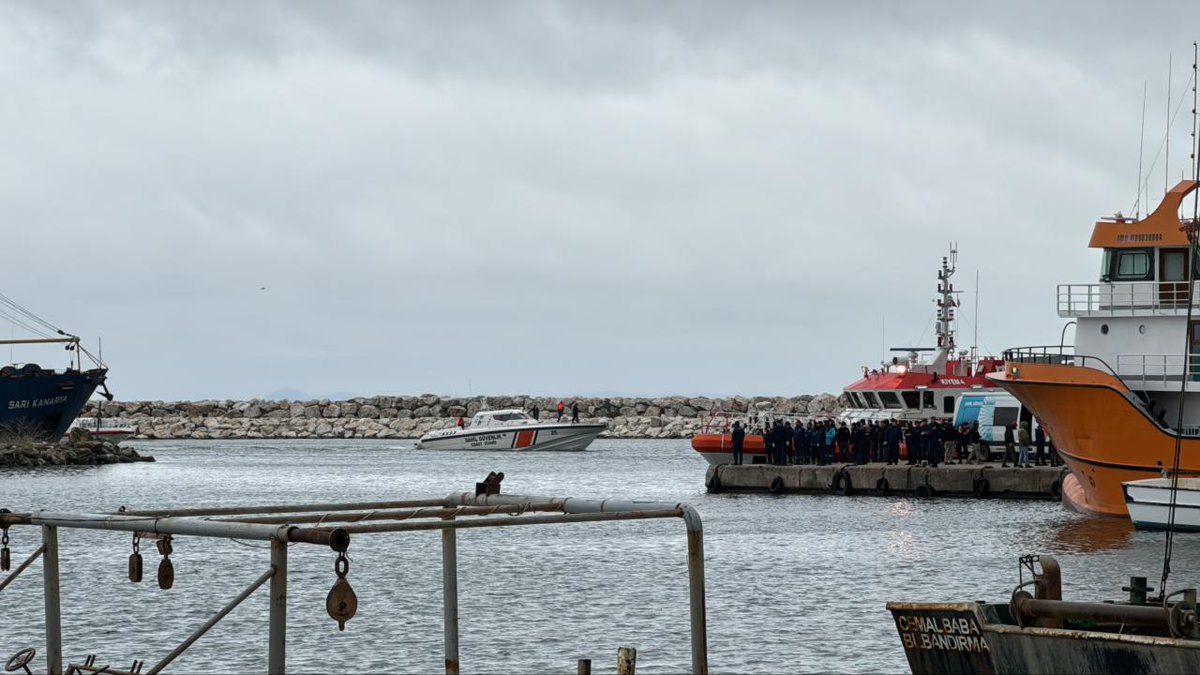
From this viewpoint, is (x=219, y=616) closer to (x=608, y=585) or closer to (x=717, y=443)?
(x=608, y=585)

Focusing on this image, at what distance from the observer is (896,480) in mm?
45938

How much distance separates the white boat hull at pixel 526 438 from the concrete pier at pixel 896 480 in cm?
3941

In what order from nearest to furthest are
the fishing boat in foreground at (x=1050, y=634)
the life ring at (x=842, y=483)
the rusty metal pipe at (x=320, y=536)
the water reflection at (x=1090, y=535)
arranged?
the rusty metal pipe at (x=320, y=536), the fishing boat in foreground at (x=1050, y=634), the water reflection at (x=1090, y=535), the life ring at (x=842, y=483)

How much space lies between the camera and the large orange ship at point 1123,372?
34.4m

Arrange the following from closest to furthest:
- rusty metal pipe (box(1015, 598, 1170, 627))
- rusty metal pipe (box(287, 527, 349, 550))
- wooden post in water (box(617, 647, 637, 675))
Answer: rusty metal pipe (box(287, 527, 349, 550)) → wooden post in water (box(617, 647, 637, 675)) → rusty metal pipe (box(1015, 598, 1170, 627))

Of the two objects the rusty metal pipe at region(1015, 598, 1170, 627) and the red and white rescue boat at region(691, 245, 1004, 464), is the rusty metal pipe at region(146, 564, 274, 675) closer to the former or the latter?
the rusty metal pipe at region(1015, 598, 1170, 627)

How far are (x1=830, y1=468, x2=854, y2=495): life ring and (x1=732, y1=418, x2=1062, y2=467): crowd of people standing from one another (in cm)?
158

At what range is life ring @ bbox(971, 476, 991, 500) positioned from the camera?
43969mm

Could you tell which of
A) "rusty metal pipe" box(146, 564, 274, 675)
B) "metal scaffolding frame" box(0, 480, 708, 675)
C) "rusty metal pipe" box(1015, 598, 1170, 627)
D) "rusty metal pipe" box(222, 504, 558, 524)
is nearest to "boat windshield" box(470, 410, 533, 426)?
"rusty metal pipe" box(1015, 598, 1170, 627)

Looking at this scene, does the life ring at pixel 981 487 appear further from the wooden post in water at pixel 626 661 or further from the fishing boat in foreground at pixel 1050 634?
the wooden post in water at pixel 626 661

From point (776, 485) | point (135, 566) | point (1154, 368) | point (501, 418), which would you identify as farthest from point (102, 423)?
point (135, 566)

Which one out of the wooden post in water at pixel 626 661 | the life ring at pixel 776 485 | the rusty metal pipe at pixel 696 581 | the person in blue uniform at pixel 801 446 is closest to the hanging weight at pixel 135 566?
the wooden post in water at pixel 626 661

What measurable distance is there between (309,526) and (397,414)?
126m

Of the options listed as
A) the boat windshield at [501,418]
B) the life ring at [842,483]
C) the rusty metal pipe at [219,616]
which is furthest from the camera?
the boat windshield at [501,418]
